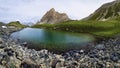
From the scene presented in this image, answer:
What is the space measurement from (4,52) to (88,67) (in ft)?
37.8

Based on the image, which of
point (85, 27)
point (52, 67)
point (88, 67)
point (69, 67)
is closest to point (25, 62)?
point (52, 67)

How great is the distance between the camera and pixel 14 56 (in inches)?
1355

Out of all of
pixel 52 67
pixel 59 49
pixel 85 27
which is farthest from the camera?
pixel 85 27

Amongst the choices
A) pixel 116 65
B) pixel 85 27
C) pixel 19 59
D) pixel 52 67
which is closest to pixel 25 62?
pixel 19 59

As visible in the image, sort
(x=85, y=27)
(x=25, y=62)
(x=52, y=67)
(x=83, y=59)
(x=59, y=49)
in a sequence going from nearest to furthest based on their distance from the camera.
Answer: (x=25, y=62), (x=52, y=67), (x=83, y=59), (x=59, y=49), (x=85, y=27)

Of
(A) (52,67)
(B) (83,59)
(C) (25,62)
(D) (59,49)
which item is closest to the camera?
(C) (25,62)

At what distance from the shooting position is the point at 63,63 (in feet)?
119

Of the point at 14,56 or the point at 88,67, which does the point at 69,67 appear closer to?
the point at 88,67

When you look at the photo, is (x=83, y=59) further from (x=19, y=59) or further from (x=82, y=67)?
(x=19, y=59)

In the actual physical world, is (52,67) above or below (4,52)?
below

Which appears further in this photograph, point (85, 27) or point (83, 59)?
point (85, 27)

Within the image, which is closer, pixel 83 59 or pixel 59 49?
pixel 83 59

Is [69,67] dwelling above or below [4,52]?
below

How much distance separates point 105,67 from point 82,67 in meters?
3.13
